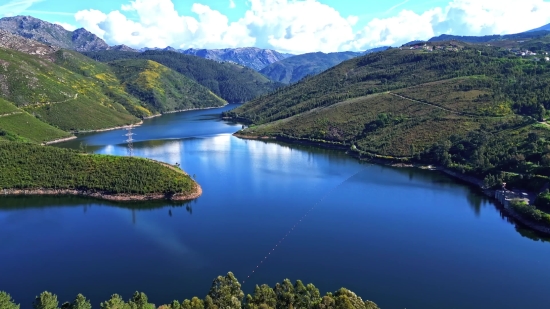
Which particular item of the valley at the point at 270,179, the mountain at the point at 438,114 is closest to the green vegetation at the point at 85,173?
the valley at the point at 270,179

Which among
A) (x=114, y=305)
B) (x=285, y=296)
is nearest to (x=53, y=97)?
(x=114, y=305)

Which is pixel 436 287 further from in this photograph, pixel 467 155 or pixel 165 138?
pixel 165 138

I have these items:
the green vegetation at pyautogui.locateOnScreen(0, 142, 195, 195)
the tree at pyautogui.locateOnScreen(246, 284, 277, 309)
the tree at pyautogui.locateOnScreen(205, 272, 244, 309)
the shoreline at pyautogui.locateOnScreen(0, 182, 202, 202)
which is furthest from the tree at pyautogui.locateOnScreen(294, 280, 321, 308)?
the green vegetation at pyautogui.locateOnScreen(0, 142, 195, 195)

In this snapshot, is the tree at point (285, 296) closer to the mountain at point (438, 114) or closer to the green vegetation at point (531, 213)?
the green vegetation at point (531, 213)

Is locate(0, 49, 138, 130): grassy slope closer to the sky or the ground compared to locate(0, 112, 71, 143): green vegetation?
closer to the sky

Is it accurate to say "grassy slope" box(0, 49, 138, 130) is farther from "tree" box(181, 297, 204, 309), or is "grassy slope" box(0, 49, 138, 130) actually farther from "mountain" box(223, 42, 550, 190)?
"tree" box(181, 297, 204, 309)

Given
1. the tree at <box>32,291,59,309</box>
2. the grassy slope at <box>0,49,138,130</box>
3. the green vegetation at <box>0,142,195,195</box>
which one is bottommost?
the tree at <box>32,291,59,309</box>

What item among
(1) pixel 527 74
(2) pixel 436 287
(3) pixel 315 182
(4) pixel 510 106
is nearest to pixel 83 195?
(3) pixel 315 182
